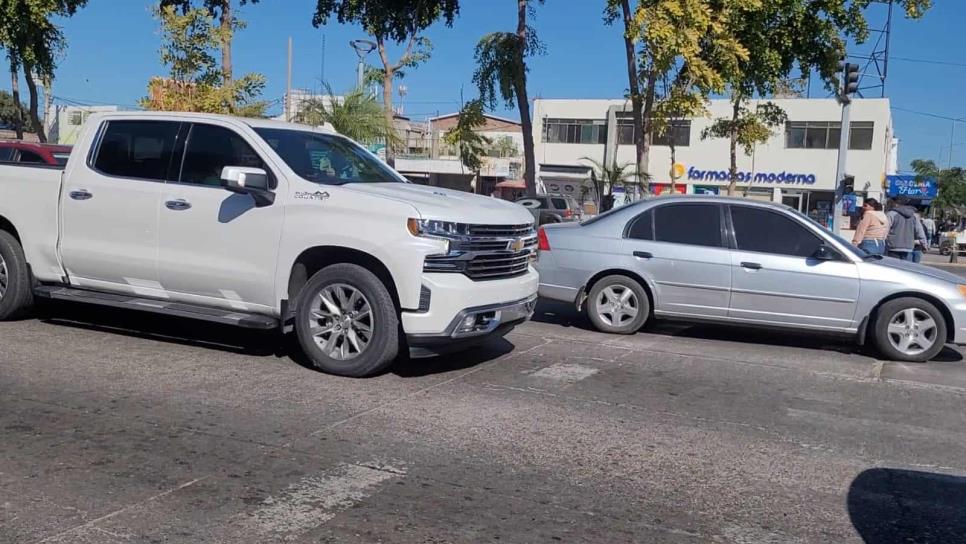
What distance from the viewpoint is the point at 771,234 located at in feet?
31.2

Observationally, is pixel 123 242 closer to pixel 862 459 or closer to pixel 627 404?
pixel 627 404

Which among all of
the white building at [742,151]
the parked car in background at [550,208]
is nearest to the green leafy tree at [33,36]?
the parked car in background at [550,208]

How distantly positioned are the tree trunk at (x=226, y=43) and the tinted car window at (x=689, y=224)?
12.9 meters

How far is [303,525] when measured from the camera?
13.6 feet

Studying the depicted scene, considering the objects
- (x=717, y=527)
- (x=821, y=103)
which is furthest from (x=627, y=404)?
(x=821, y=103)

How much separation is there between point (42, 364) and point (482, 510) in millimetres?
4383

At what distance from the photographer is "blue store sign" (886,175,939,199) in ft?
169

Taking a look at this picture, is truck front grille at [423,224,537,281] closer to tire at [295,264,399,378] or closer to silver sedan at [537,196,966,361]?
tire at [295,264,399,378]

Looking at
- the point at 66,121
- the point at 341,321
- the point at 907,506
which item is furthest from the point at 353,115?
the point at 907,506

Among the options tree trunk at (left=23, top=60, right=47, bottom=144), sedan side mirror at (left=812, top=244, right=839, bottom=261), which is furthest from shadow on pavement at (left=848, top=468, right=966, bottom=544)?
tree trunk at (left=23, top=60, right=47, bottom=144)

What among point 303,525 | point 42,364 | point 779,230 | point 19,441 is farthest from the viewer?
point 779,230

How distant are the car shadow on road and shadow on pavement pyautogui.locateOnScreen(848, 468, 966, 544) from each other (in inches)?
179

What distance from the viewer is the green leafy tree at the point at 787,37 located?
52.6 ft

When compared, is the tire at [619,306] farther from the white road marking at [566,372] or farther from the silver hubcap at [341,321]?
the silver hubcap at [341,321]
